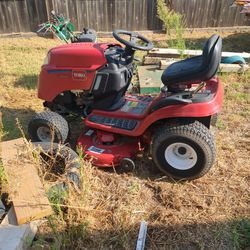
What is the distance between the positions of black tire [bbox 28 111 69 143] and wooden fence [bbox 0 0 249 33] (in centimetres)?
559

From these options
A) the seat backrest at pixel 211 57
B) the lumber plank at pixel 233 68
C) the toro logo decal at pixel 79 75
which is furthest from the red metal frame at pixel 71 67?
the lumber plank at pixel 233 68

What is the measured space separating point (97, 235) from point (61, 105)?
5.33 ft

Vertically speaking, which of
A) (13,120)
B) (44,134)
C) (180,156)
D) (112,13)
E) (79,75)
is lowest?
(13,120)

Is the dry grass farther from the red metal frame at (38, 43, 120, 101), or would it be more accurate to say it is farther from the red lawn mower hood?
the red lawn mower hood

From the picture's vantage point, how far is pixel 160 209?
2.78 meters

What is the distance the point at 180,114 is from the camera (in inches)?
109

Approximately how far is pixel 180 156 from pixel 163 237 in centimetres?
76

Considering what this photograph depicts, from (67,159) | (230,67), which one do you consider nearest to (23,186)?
(67,159)

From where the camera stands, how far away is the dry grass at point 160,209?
8.07 feet

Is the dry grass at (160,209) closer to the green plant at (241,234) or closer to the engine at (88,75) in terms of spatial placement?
the green plant at (241,234)

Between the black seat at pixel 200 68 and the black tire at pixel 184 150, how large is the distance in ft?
1.31

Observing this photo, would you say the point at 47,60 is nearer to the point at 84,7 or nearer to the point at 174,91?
the point at 174,91

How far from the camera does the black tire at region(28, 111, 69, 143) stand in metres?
3.33

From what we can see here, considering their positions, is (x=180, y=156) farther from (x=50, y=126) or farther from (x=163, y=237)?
(x=50, y=126)
